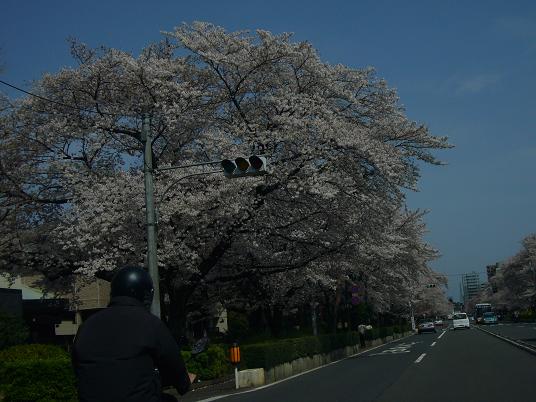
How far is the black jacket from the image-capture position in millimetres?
3316

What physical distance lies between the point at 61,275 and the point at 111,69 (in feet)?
25.2

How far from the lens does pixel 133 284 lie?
12.0 feet

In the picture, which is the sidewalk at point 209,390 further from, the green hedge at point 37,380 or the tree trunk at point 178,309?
the green hedge at point 37,380

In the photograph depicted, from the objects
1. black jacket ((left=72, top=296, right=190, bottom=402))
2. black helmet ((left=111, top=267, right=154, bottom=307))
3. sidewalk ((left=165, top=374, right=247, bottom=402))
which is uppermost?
black helmet ((left=111, top=267, right=154, bottom=307))

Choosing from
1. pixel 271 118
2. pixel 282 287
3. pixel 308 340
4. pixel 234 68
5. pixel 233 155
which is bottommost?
pixel 308 340

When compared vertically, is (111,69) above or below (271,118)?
above

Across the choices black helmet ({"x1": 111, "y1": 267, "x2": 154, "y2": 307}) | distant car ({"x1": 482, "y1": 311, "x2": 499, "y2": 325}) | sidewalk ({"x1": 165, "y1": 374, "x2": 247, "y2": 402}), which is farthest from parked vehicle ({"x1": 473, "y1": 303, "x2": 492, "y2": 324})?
black helmet ({"x1": 111, "y1": 267, "x2": 154, "y2": 307})

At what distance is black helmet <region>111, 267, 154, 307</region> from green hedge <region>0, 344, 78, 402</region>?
10.7m

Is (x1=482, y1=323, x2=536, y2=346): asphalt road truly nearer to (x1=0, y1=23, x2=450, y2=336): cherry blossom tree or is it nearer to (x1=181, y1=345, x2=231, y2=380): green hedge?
(x1=0, y1=23, x2=450, y2=336): cherry blossom tree

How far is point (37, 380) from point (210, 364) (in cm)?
737

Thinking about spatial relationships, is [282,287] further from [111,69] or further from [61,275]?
[111,69]

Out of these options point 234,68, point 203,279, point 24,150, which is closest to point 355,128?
point 234,68

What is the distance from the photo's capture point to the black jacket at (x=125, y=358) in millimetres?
3316

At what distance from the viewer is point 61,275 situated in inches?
905
